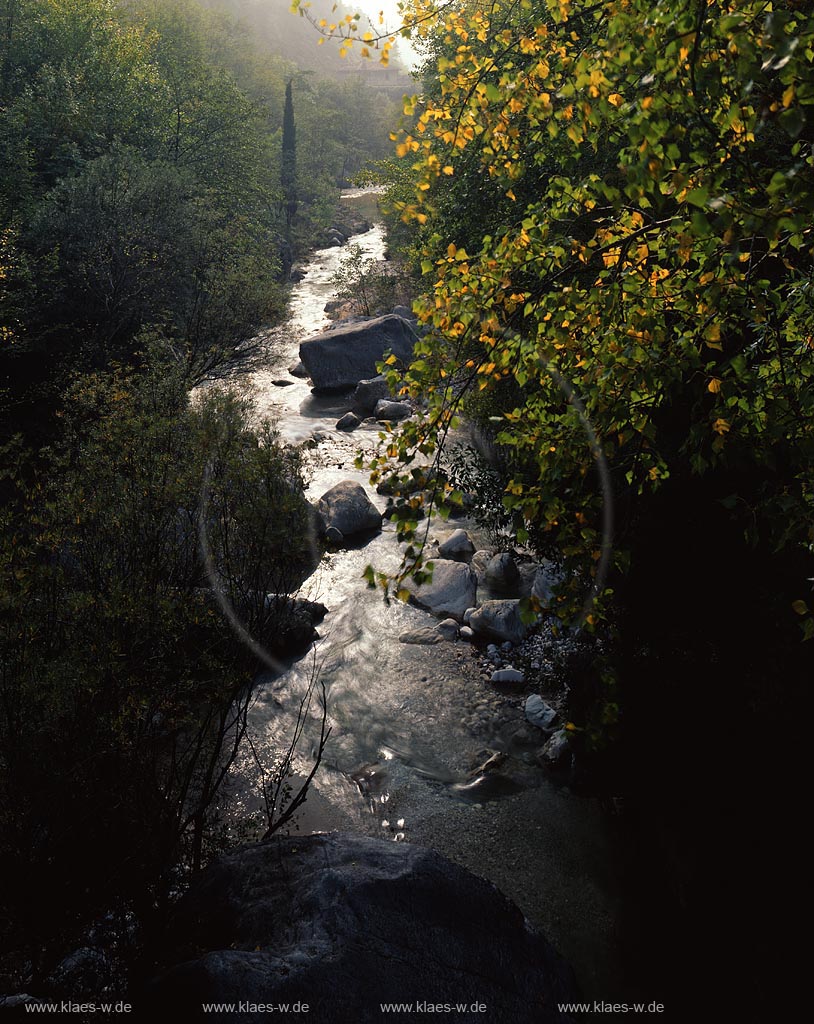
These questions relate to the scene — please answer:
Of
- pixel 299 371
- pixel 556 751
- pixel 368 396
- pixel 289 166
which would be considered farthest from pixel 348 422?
pixel 289 166

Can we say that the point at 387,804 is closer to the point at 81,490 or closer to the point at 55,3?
→ the point at 81,490

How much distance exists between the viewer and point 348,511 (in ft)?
51.8

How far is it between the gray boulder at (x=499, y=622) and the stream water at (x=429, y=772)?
1.44ft

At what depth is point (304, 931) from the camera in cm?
512

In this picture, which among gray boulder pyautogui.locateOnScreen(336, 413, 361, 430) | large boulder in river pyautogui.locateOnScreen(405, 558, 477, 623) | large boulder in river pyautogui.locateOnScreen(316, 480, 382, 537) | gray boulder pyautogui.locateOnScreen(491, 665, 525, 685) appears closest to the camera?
gray boulder pyautogui.locateOnScreen(491, 665, 525, 685)

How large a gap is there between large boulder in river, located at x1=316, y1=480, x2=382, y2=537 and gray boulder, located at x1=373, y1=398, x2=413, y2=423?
7.01 metres

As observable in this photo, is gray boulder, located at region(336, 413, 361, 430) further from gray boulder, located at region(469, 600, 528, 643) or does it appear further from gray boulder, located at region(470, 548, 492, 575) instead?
gray boulder, located at region(469, 600, 528, 643)

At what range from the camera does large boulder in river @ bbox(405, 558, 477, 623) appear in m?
12.9

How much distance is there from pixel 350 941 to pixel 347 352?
22.3m

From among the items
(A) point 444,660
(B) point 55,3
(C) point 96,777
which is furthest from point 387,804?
(B) point 55,3

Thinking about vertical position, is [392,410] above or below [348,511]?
below

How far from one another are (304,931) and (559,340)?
4.61 meters

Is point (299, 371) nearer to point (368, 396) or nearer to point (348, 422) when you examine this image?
point (368, 396)

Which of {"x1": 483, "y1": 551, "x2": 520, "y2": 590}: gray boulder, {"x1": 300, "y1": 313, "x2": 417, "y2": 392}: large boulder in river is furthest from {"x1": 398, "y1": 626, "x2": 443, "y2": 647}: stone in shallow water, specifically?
{"x1": 300, "y1": 313, "x2": 417, "y2": 392}: large boulder in river
